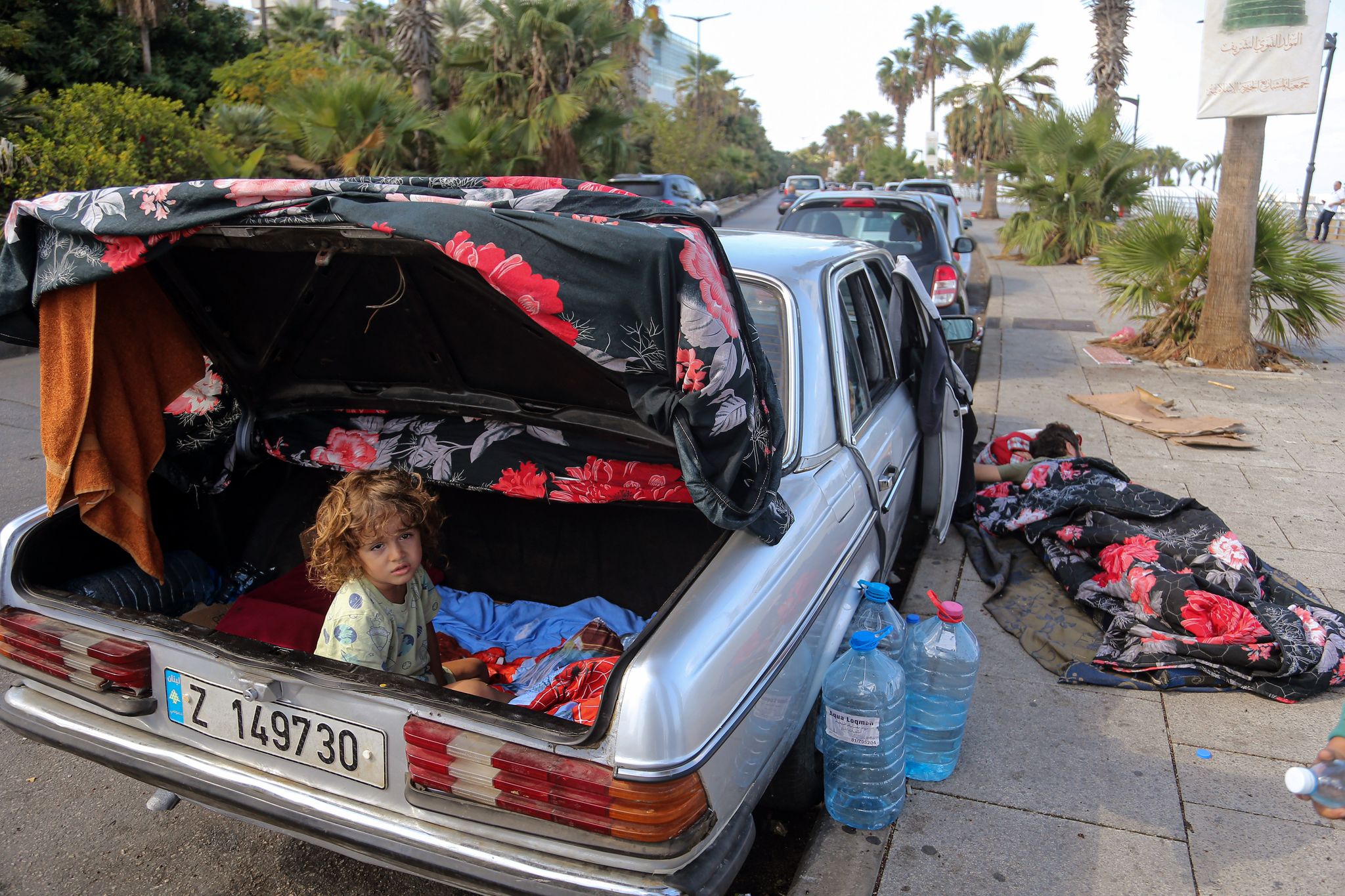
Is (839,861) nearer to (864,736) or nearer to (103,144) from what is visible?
(864,736)

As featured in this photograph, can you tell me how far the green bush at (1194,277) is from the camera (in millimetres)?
9039

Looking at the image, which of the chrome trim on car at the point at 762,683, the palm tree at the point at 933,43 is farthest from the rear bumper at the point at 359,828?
the palm tree at the point at 933,43

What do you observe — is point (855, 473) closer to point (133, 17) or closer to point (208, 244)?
point (208, 244)

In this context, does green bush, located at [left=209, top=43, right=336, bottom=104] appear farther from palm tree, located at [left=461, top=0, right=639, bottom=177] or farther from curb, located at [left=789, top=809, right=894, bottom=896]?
curb, located at [left=789, top=809, right=894, bottom=896]

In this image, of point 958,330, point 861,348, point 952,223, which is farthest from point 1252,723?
point 952,223

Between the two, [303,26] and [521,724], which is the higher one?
[303,26]

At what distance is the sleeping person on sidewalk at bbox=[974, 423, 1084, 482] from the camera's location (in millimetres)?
5457

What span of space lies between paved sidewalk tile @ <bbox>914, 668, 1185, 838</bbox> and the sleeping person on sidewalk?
2.01 meters

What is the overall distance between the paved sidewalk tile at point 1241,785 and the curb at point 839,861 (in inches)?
42.7

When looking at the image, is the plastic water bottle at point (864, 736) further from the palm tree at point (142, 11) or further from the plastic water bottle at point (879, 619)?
the palm tree at point (142, 11)

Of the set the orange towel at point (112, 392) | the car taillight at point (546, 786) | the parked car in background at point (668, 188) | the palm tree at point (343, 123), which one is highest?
the palm tree at point (343, 123)

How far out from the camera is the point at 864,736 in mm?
2625

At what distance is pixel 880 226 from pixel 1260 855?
7.29 meters

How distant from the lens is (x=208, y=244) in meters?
2.47
